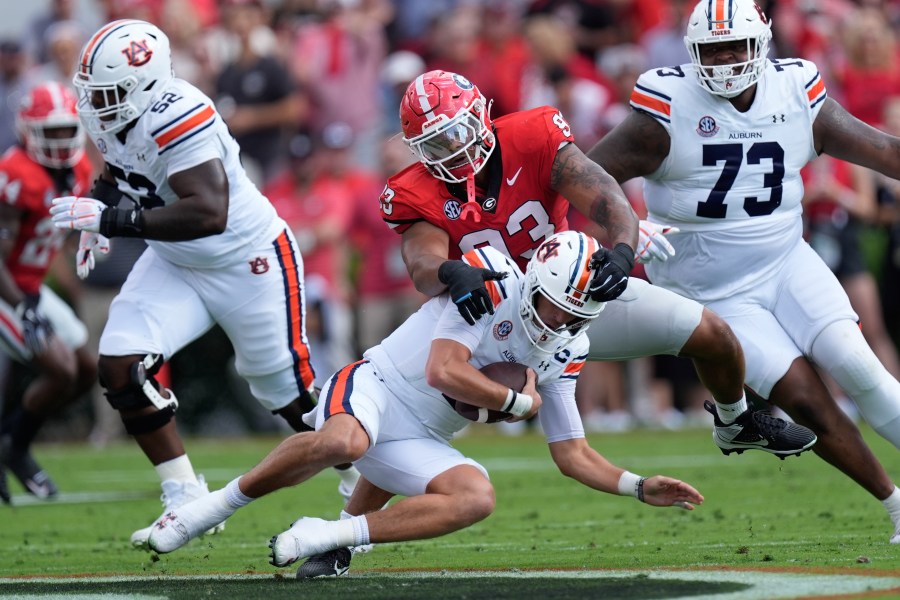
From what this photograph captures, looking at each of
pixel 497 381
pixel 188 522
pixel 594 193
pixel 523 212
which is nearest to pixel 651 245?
pixel 594 193

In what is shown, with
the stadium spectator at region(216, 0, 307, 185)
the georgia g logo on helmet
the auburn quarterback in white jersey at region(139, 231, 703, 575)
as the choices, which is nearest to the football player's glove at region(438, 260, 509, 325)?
the auburn quarterback in white jersey at region(139, 231, 703, 575)

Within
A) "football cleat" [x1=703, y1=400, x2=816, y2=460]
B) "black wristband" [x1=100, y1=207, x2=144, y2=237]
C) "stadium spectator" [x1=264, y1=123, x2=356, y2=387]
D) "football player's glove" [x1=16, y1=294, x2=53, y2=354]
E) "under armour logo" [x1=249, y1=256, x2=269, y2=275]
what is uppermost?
"black wristband" [x1=100, y1=207, x2=144, y2=237]

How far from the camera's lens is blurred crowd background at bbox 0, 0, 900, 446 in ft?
36.5

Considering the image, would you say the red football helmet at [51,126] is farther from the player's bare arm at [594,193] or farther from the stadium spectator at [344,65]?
the stadium spectator at [344,65]

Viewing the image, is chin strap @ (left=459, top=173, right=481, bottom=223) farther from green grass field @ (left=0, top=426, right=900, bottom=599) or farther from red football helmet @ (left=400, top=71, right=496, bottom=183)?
green grass field @ (left=0, top=426, right=900, bottom=599)

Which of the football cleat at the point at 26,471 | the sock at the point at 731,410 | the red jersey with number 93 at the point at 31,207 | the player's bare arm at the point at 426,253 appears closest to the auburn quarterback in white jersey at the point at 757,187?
the sock at the point at 731,410

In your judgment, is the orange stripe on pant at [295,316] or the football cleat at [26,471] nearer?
the orange stripe on pant at [295,316]

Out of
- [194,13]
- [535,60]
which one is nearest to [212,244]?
[535,60]

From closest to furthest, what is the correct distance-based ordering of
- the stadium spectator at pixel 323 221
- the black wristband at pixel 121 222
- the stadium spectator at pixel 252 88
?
the black wristband at pixel 121 222 → the stadium spectator at pixel 323 221 → the stadium spectator at pixel 252 88

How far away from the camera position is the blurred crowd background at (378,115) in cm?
1112

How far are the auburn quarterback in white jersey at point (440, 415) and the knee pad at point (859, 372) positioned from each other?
41.6 inches

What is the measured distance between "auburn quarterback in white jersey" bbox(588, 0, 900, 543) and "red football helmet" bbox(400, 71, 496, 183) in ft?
2.32

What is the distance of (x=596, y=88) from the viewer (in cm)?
1195

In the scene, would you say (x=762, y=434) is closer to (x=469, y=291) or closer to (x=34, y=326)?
(x=469, y=291)
